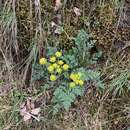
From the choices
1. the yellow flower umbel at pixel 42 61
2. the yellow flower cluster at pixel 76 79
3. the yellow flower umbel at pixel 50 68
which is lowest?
the yellow flower cluster at pixel 76 79

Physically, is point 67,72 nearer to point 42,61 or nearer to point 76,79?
point 76,79

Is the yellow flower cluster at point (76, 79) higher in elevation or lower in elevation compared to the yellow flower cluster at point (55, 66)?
lower

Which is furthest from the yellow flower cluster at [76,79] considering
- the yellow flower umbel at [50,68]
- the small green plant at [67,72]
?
the yellow flower umbel at [50,68]

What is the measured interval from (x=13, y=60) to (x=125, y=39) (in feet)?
3.22

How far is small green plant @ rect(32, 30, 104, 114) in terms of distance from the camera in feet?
8.82

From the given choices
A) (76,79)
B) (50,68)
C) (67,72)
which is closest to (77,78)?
(76,79)

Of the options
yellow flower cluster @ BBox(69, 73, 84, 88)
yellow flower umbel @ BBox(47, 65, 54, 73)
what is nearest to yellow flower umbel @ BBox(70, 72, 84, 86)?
yellow flower cluster @ BBox(69, 73, 84, 88)

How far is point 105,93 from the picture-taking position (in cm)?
279

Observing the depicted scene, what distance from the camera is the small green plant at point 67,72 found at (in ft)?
8.82

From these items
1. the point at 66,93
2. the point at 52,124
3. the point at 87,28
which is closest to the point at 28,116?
the point at 52,124

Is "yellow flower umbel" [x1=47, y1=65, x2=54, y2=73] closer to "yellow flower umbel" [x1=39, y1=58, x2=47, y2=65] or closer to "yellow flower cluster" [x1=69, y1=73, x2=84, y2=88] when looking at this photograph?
"yellow flower umbel" [x1=39, y1=58, x2=47, y2=65]

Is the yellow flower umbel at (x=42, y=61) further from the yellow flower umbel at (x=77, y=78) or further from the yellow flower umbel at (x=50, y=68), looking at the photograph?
the yellow flower umbel at (x=77, y=78)

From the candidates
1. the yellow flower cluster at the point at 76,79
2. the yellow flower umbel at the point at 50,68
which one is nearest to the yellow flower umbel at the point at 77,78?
the yellow flower cluster at the point at 76,79

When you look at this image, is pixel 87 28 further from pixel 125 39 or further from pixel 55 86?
pixel 55 86
